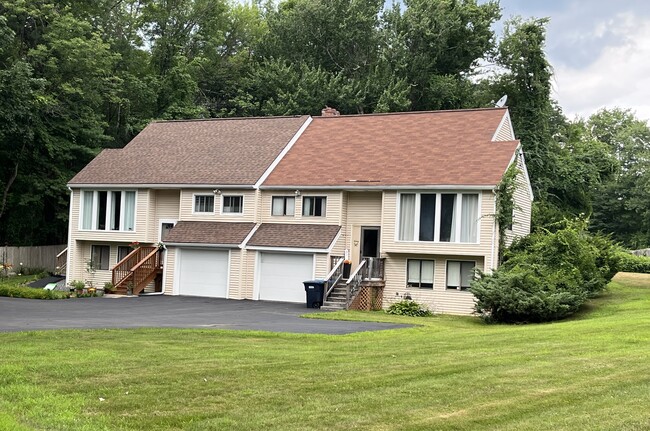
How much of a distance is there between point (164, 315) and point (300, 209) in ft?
34.2

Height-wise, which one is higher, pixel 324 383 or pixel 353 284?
pixel 353 284

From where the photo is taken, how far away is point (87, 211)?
39.1 m

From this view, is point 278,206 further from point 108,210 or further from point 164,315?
point 164,315

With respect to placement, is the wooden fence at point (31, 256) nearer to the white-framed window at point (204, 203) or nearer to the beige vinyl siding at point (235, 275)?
the white-framed window at point (204, 203)

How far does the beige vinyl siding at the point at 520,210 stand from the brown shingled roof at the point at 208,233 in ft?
36.3

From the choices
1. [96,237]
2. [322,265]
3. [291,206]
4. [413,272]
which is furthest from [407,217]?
[96,237]

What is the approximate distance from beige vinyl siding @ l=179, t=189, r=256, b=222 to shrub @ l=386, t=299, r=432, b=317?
8.29m

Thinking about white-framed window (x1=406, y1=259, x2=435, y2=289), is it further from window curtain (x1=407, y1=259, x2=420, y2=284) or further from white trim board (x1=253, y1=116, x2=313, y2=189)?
white trim board (x1=253, y1=116, x2=313, y2=189)

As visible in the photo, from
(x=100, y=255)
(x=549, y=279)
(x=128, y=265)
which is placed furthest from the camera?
(x=100, y=255)

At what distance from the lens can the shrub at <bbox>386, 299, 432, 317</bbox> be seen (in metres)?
29.5

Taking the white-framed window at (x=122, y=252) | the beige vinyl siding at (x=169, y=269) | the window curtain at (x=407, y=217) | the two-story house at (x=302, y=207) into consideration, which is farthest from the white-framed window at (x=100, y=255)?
the window curtain at (x=407, y=217)

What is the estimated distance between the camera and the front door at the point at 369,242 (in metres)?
33.2

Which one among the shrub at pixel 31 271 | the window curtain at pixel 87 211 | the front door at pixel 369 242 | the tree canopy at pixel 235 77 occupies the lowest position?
the shrub at pixel 31 271

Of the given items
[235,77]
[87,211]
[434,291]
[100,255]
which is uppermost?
[235,77]
